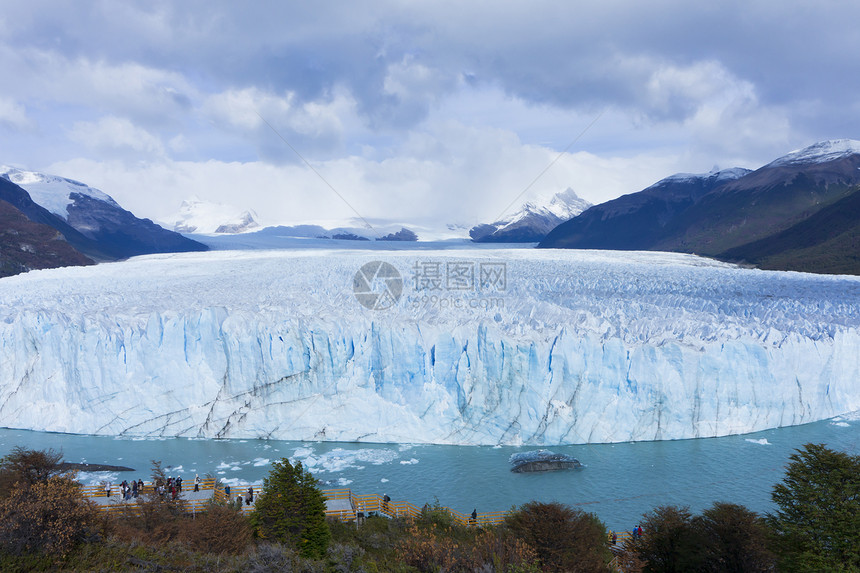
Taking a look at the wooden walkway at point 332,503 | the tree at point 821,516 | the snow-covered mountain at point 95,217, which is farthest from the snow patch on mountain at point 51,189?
the tree at point 821,516

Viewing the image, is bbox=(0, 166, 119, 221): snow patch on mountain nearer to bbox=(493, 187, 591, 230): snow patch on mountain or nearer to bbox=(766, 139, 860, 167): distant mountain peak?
bbox=(493, 187, 591, 230): snow patch on mountain

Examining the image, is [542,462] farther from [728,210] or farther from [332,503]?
[728,210]

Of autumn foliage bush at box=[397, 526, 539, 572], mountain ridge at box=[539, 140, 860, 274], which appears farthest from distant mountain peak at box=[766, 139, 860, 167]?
autumn foliage bush at box=[397, 526, 539, 572]

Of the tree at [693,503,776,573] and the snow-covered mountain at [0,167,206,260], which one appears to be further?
the snow-covered mountain at [0,167,206,260]

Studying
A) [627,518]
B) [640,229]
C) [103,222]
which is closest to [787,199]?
[640,229]

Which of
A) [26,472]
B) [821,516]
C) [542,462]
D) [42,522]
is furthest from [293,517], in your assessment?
[821,516]

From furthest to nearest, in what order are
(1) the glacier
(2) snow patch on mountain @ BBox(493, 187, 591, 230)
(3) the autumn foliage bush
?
1. (2) snow patch on mountain @ BBox(493, 187, 591, 230)
2. (1) the glacier
3. (3) the autumn foliage bush
